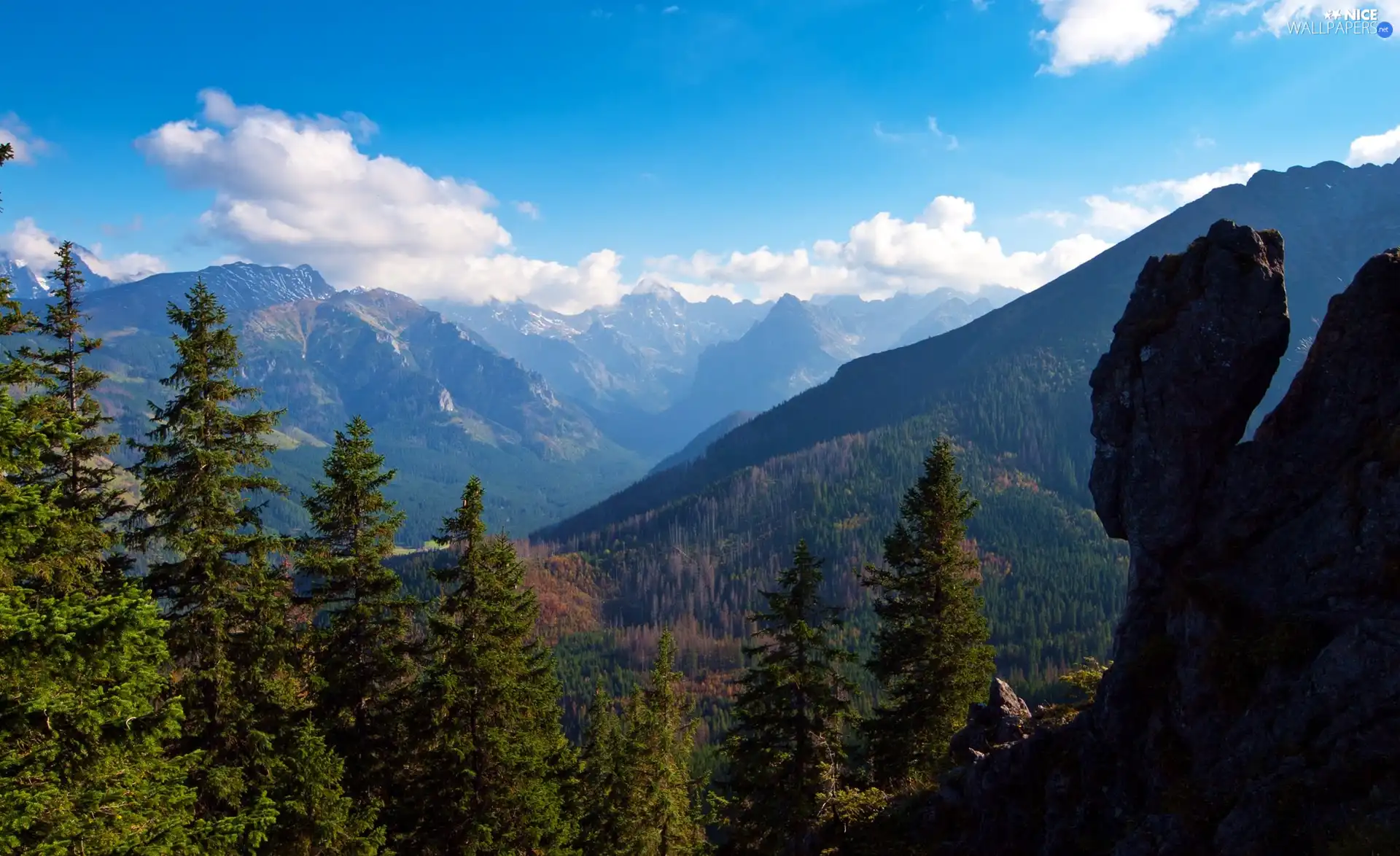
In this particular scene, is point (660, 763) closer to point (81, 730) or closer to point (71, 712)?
point (81, 730)

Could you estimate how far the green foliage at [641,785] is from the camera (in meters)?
35.7

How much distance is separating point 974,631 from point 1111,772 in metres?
10.8

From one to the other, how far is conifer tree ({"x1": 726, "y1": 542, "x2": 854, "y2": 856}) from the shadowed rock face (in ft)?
19.5

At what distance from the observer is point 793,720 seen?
2803 centimetres

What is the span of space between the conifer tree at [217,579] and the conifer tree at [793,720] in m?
15.7

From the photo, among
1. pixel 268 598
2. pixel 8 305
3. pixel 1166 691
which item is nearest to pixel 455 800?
pixel 268 598

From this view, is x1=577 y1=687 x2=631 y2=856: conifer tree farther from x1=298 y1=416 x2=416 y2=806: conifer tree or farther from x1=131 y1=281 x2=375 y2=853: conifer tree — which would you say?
x1=131 y1=281 x2=375 y2=853: conifer tree

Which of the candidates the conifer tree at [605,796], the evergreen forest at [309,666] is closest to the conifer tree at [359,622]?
the evergreen forest at [309,666]

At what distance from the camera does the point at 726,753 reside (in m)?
30.0

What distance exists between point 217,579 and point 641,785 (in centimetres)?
2373

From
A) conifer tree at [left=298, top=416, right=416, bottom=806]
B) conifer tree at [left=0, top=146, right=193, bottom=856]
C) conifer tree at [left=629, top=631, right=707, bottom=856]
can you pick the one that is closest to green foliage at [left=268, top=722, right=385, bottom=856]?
conifer tree at [left=298, top=416, right=416, bottom=806]

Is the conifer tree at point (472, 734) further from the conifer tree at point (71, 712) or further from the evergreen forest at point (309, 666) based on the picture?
the conifer tree at point (71, 712)

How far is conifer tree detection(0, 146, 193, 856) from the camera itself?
33.6 feet

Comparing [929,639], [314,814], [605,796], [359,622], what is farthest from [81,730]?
[605,796]
